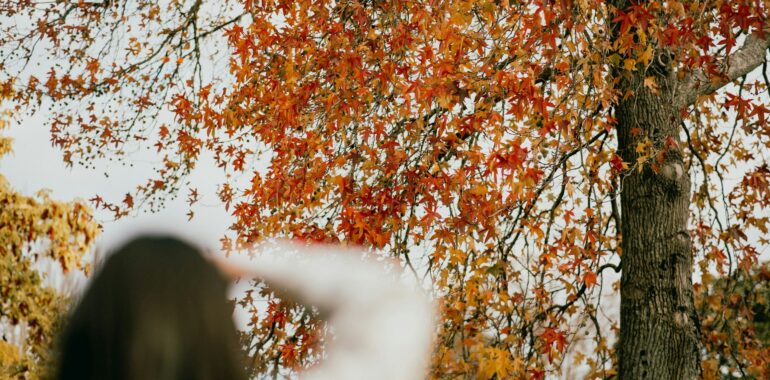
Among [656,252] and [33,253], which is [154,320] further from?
[33,253]

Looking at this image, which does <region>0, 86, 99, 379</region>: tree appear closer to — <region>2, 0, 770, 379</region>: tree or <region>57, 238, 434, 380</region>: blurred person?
<region>2, 0, 770, 379</region>: tree

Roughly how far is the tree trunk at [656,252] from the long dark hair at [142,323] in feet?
13.7

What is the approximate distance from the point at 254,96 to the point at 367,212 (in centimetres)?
236

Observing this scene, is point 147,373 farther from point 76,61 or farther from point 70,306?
point 76,61

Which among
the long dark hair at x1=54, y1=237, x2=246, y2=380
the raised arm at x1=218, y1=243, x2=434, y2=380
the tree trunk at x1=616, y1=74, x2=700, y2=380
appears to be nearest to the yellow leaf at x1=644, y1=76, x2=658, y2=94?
the tree trunk at x1=616, y1=74, x2=700, y2=380

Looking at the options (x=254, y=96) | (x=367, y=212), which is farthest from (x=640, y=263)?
(x=254, y=96)

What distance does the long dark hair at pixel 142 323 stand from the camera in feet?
4.83

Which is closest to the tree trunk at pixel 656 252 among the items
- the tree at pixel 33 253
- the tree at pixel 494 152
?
the tree at pixel 494 152

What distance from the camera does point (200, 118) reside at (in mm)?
7273

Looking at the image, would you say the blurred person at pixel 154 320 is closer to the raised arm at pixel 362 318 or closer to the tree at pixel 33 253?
the raised arm at pixel 362 318

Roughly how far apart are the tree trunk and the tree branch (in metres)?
0.30

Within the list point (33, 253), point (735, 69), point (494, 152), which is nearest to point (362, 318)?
point (494, 152)

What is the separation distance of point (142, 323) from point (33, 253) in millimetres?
8912

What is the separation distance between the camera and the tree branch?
578 centimetres
